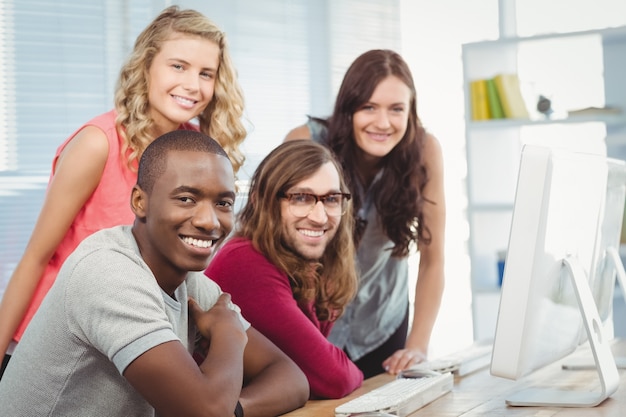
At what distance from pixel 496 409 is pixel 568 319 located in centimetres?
23

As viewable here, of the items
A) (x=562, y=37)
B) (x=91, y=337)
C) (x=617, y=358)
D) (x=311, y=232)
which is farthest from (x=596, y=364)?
(x=562, y=37)

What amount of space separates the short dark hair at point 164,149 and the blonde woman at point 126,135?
21.8 inches

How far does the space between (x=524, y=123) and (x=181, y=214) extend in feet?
11.0

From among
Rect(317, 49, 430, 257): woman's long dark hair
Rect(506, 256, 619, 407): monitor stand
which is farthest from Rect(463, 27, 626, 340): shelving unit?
Rect(506, 256, 619, 407): monitor stand

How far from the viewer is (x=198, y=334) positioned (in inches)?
69.3

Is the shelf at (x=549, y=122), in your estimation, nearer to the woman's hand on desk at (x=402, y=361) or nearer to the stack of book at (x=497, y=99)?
the stack of book at (x=497, y=99)

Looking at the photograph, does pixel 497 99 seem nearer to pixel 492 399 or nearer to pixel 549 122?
pixel 549 122

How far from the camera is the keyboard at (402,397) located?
1642 mm

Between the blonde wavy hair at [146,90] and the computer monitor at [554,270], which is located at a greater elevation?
the blonde wavy hair at [146,90]

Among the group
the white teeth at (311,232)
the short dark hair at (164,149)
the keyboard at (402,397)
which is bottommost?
the keyboard at (402,397)

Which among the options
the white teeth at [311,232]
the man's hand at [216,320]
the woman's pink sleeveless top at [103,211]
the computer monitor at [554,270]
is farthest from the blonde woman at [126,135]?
the computer monitor at [554,270]

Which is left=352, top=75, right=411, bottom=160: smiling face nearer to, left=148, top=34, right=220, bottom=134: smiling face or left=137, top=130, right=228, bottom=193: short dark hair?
left=148, top=34, right=220, bottom=134: smiling face

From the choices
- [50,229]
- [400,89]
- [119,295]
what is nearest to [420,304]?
[400,89]

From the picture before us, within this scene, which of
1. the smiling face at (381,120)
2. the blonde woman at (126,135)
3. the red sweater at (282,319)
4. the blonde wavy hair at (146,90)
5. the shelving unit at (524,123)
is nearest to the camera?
the red sweater at (282,319)
